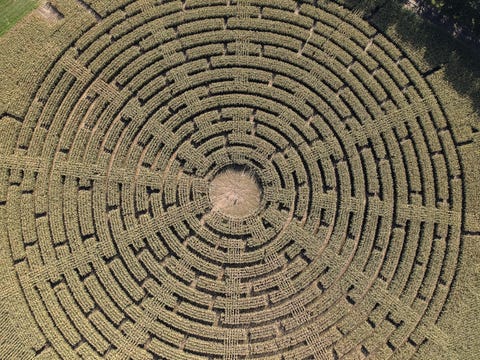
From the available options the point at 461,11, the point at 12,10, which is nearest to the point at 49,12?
the point at 12,10

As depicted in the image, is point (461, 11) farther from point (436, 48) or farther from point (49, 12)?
point (49, 12)

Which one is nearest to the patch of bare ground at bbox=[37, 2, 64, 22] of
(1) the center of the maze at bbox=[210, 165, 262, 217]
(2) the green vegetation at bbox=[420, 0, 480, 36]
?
(1) the center of the maze at bbox=[210, 165, 262, 217]

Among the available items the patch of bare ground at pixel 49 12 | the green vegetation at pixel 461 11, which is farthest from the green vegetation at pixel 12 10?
the green vegetation at pixel 461 11

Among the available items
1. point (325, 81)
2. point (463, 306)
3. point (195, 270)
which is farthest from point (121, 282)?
point (463, 306)

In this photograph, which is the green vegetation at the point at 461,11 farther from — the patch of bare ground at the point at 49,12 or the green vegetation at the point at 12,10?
the green vegetation at the point at 12,10

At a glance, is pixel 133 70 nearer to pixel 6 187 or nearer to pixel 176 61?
pixel 176 61

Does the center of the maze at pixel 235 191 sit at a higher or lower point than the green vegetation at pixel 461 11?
lower
